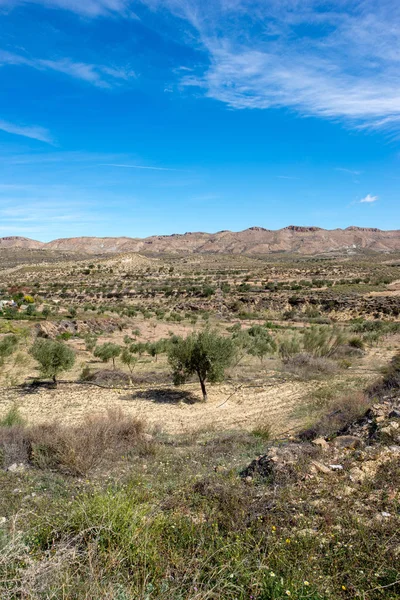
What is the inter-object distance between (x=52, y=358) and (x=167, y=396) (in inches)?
248

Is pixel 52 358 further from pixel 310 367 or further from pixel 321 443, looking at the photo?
pixel 321 443

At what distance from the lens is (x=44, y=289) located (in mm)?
62062

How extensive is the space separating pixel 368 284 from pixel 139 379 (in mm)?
50193

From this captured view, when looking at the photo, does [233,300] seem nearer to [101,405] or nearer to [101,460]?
[101,405]

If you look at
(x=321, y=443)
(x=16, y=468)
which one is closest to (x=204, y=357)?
(x=321, y=443)

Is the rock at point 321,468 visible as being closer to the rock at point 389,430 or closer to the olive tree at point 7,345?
the rock at point 389,430

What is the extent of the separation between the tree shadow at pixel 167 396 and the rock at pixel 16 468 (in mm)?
8186

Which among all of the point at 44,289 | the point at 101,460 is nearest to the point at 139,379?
the point at 101,460

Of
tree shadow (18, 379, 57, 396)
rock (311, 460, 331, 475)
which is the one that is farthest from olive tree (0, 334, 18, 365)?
rock (311, 460, 331, 475)

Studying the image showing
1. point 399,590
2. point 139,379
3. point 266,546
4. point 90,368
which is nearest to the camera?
point 399,590

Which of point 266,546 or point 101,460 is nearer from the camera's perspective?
point 266,546

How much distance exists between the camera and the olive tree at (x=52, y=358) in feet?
60.2

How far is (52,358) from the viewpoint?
18516mm

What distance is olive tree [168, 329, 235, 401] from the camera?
1563cm
